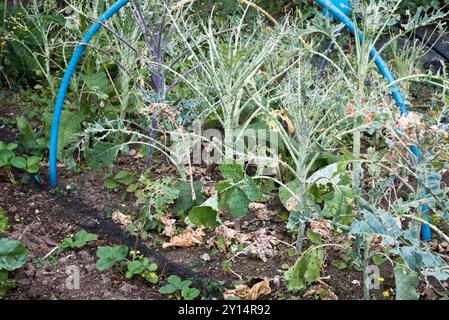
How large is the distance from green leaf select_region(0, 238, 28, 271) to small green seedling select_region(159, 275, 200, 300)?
0.56 meters

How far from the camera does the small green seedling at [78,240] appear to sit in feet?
9.09

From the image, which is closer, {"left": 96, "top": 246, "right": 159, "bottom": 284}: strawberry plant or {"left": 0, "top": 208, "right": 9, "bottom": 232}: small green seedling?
{"left": 96, "top": 246, "right": 159, "bottom": 284}: strawberry plant

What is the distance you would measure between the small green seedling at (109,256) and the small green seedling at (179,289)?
235 mm

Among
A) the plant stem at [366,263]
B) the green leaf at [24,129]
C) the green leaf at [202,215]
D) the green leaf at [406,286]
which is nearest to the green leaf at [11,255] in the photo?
the green leaf at [202,215]

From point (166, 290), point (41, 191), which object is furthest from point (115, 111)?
point (166, 290)

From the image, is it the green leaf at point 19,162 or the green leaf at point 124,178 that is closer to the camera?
the green leaf at point 19,162

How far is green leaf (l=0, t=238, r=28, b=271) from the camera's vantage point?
2457 mm

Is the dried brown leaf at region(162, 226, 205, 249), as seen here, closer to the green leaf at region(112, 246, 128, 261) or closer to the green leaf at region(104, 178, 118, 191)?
the green leaf at region(112, 246, 128, 261)

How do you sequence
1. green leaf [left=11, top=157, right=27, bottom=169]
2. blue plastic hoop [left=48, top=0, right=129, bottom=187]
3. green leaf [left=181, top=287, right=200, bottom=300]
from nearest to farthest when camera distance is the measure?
green leaf [left=181, top=287, right=200, bottom=300] → blue plastic hoop [left=48, top=0, right=129, bottom=187] → green leaf [left=11, top=157, right=27, bottom=169]

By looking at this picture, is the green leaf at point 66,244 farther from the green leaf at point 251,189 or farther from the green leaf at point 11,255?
the green leaf at point 251,189

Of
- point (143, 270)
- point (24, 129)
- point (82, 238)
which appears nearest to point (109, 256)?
point (143, 270)

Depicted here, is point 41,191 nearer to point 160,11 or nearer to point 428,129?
point 160,11

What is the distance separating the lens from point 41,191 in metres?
3.28

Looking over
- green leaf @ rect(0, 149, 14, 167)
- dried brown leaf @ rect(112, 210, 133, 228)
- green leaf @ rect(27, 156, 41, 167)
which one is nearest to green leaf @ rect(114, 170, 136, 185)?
dried brown leaf @ rect(112, 210, 133, 228)
